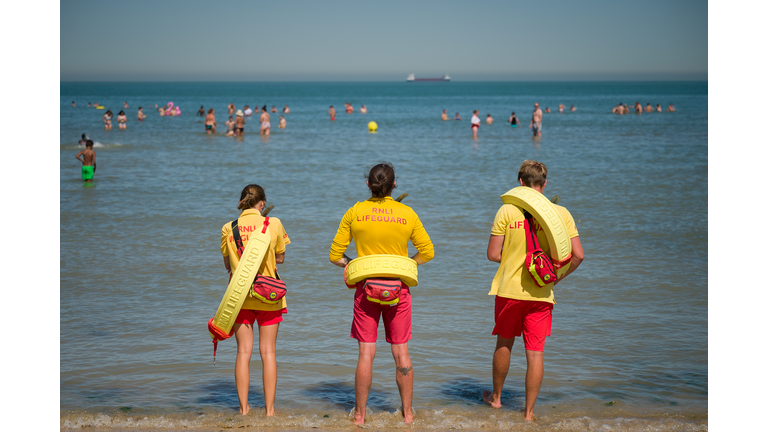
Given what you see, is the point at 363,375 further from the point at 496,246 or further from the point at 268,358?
the point at 496,246

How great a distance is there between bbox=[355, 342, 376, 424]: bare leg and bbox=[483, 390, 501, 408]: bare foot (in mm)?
978

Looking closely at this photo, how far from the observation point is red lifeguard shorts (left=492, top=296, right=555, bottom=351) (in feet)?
13.6

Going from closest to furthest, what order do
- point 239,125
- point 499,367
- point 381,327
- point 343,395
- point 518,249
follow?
point 518,249
point 499,367
point 343,395
point 381,327
point 239,125

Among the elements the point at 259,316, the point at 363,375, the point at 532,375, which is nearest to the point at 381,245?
the point at 363,375

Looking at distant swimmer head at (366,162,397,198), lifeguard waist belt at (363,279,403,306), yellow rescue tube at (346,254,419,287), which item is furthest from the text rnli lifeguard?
lifeguard waist belt at (363,279,403,306)

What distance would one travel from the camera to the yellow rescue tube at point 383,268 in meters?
3.94

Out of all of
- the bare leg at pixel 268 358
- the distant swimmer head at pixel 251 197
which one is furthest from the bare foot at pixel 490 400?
the distant swimmer head at pixel 251 197

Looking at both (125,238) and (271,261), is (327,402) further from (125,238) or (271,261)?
(125,238)

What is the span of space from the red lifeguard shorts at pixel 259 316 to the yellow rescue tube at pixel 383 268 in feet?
2.00

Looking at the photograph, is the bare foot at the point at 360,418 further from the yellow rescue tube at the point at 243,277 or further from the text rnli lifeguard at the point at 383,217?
the text rnli lifeguard at the point at 383,217

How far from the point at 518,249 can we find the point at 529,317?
0.45 m

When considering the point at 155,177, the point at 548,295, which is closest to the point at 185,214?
the point at 155,177

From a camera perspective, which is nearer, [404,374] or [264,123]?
[404,374]

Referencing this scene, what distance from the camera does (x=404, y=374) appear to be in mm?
4145
